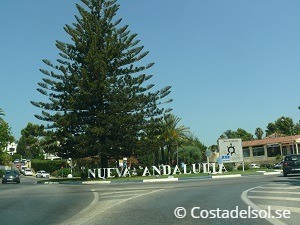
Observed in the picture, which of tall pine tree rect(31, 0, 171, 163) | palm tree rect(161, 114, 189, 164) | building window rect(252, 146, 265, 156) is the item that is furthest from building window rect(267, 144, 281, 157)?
tall pine tree rect(31, 0, 171, 163)

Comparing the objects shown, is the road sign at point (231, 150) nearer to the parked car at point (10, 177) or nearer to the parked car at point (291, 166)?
the parked car at point (291, 166)

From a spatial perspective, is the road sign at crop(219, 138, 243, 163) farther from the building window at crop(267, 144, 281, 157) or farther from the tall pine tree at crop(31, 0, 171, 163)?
the building window at crop(267, 144, 281, 157)

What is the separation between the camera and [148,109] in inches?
1602

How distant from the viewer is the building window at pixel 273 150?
67312 millimetres

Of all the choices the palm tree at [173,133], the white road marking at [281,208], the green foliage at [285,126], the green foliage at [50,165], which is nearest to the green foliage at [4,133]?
the green foliage at [50,165]

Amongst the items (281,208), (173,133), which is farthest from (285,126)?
(281,208)

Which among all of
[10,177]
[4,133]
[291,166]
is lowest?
[10,177]

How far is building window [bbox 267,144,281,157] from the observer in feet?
221

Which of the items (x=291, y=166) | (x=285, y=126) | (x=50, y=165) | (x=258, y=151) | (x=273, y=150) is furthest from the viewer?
(x=285, y=126)

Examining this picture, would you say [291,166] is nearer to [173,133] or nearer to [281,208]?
[281,208]

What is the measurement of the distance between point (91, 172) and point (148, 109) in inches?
331

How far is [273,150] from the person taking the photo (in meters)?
68.2

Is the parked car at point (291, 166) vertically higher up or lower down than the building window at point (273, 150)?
lower down

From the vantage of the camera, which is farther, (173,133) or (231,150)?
(173,133)
